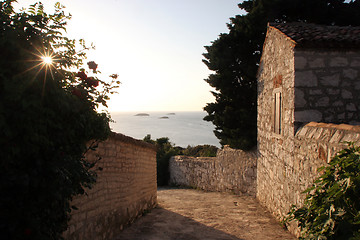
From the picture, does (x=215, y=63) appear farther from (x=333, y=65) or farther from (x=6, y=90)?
(x=6, y=90)

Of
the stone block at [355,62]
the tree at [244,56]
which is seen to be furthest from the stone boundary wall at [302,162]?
the tree at [244,56]

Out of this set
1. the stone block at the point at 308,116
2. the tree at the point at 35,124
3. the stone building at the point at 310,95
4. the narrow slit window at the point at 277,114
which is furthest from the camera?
the narrow slit window at the point at 277,114

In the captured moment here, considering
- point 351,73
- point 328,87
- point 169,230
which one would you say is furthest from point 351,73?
point 169,230

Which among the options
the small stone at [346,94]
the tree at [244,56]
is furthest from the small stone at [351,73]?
the tree at [244,56]

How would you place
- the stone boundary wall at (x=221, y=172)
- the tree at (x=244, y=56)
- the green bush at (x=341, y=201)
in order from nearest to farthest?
1. the green bush at (x=341, y=201)
2. the stone boundary wall at (x=221, y=172)
3. the tree at (x=244, y=56)

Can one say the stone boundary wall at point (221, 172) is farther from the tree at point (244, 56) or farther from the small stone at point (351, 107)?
the small stone at point (351, 107)

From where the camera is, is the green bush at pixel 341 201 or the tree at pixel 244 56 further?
the tree at pixel 244 56

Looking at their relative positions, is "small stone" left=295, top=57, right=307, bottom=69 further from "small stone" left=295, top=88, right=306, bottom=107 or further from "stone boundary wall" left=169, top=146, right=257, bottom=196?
"stone boundary wall" left=169, top=146, right=257, bottom=196

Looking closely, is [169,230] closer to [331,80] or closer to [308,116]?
[308,116]

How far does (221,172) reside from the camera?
13164 mm

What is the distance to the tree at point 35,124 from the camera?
2516 mm

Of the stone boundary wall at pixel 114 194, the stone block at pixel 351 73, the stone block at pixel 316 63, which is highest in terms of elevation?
the stone block at pixel 316 63

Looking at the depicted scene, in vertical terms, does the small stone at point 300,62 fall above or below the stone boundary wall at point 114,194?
above

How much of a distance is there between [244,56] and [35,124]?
10561 mm
